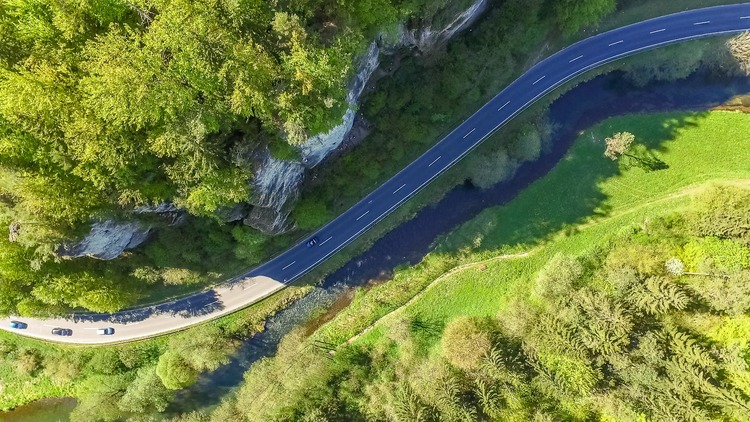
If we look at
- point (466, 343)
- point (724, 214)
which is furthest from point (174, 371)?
point (724, 214)

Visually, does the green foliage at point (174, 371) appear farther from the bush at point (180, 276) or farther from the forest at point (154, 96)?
the forest at point (154, 96)

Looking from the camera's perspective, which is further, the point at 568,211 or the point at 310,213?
the point at 568,211

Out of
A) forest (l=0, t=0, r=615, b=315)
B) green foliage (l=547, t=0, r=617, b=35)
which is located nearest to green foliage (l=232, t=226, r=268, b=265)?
forest (l=0, t=0, r=615, b=315)

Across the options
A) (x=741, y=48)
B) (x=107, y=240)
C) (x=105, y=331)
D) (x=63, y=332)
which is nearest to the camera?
(x=107, y=240)

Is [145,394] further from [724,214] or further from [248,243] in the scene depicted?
[724,214]

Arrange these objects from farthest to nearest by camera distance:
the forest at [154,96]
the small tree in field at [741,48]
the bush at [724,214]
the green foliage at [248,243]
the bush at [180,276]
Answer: the small tree in field at [741,48]
the bush at [180,276]
the green foliage at [248,243]
the bush at [724,214]
the forest at [154,96]

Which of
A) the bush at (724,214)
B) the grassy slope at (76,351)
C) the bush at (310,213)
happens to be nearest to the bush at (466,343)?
the grassy slope at (76,351)

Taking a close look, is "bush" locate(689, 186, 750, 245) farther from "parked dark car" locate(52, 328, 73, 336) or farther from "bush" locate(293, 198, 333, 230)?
"parked dark car" locate(52, 328, 73, 336)
